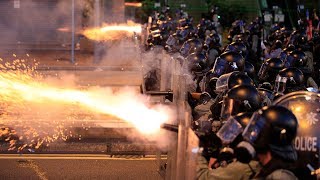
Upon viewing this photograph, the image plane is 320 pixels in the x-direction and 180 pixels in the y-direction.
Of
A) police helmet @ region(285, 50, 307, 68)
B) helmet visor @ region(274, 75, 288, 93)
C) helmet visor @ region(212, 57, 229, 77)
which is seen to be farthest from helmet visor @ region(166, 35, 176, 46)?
helmet visor @ region(274, 75, 288, 93)

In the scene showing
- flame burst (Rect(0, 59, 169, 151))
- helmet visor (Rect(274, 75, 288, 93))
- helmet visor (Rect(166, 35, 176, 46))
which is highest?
helmet visor (Rect(166, 35, 176, 46))

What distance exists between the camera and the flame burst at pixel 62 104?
845 cm

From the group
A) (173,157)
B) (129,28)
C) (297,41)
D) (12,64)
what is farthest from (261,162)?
(129,28)

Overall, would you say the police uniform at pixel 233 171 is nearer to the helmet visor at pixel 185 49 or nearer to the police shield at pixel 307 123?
the police shield at pixel 307 123

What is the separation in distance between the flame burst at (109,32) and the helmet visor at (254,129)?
18113 mm

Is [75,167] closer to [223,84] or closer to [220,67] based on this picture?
[220,67]

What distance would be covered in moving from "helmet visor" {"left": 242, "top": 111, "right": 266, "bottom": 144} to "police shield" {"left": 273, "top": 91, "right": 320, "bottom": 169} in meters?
0.48

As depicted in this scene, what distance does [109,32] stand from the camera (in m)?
24.3

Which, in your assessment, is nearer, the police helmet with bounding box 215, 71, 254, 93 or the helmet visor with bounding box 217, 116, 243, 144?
the helmet visor with bounding box 217, 116, 243, 144

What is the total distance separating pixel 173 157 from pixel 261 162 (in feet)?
4.67

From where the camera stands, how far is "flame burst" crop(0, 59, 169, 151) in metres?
8.45

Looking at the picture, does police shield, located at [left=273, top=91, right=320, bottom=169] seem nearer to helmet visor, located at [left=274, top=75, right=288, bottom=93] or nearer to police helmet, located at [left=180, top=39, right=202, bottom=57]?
helmet visor, located at [left=274, top=75, right=288, bottom=93]

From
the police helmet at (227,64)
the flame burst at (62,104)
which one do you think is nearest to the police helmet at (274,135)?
the flame burst at (62,104)

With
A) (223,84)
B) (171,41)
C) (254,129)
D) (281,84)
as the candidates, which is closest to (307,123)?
(254,129)
